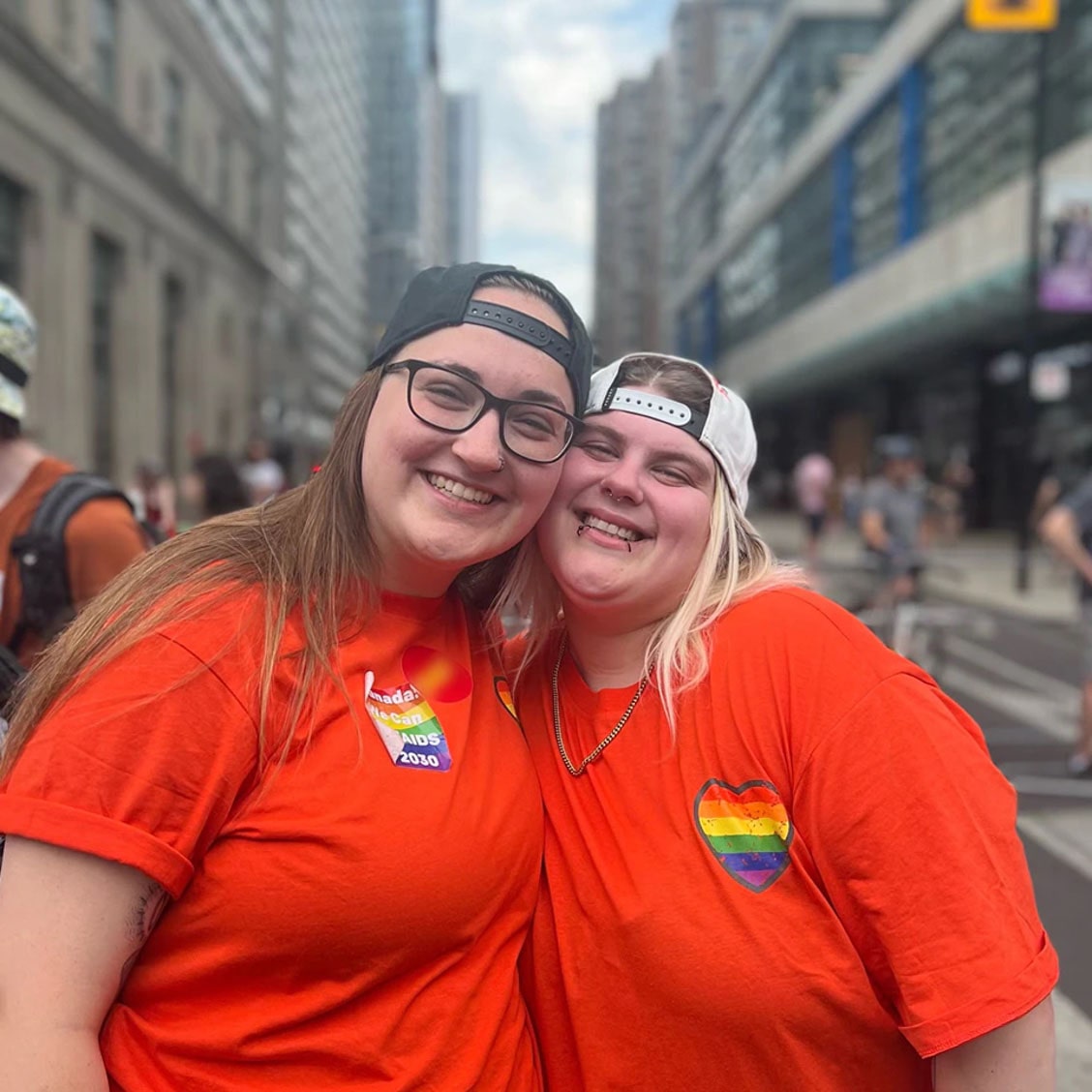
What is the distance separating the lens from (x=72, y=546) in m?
2.71

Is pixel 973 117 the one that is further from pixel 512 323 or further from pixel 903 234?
pixel 512 323

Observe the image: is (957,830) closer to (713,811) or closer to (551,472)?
(713,811)

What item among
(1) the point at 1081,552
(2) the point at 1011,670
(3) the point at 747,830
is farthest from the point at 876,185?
(3) the point at 747,830

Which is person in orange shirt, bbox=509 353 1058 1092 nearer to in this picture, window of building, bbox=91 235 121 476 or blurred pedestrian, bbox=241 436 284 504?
blurred pedestrian, bbox=241 436 284 504

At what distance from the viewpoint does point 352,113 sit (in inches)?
4336

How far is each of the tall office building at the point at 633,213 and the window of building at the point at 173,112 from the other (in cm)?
7857

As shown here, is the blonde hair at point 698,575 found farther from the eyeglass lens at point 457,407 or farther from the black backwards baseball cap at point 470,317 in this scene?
the eyeglass lens at point 457,407

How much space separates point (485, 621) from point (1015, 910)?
3.49 feet

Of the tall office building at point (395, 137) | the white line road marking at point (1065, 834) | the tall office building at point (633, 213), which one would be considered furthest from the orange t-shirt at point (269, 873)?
the tall office building at point (395, 137)

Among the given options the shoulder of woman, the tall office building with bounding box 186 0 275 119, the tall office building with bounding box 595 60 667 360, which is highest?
the tall office building with bounding box 595 60 667 360

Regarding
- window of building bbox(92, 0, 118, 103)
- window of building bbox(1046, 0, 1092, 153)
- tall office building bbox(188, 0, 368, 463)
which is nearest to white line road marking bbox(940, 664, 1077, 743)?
tall office building bbox(188, 0, 368, 463)

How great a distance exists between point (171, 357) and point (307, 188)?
55026mm

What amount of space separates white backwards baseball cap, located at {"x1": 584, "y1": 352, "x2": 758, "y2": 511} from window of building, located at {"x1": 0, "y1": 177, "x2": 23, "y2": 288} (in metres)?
18.6

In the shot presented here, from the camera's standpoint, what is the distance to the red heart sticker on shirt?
1.58 meters
